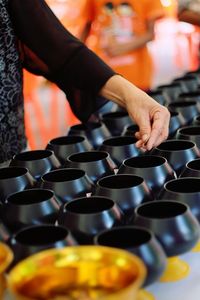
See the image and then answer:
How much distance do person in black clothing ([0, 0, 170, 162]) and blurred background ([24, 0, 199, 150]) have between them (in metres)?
0.99

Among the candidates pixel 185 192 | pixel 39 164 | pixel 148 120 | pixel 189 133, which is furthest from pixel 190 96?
pixel 185 192

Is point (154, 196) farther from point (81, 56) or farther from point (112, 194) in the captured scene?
point (81, 56)

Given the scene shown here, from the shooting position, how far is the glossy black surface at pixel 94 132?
4.89 feet

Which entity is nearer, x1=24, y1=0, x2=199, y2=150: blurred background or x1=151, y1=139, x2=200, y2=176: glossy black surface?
x1=151, y1=139, x2=200, y2=176: glossy black surface

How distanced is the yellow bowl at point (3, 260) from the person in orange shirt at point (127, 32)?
6.90ft

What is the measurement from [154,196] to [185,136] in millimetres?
350

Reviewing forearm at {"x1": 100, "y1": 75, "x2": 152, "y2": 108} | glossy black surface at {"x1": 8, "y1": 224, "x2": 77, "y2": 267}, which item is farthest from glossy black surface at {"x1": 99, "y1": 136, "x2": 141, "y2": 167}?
glossy black surface at {"x1": 8, "y1": 224, "x2": 77, "y2": 267}

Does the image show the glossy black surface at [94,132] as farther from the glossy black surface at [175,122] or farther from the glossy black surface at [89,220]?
the glossy black surface at [89,220]

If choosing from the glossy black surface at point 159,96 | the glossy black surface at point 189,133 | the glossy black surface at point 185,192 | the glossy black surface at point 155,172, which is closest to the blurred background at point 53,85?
the glossy black surface at point 159,96

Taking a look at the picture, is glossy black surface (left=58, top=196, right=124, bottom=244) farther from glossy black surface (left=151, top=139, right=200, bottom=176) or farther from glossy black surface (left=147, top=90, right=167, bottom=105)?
glossy black surface (left=147, top=90, right=167, bottom=105)

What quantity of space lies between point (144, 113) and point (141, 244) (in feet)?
1.99

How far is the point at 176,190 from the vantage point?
1062 millimetres

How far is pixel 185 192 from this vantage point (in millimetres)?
1038

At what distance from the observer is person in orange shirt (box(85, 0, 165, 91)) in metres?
2.82
